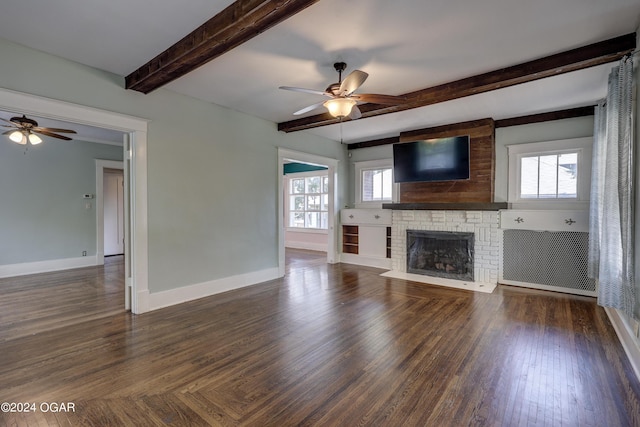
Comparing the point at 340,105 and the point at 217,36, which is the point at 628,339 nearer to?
the point at 340,105

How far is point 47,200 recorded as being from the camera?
19.2 feet

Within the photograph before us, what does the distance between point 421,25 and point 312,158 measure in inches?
150

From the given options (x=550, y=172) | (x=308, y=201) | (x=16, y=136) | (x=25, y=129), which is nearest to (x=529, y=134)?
(x=550, y=172)

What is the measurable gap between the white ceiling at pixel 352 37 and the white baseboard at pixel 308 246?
5.38 meters

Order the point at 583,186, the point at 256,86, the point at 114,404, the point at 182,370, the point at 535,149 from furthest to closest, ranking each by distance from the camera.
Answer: the point at 535,149 → the point at 583,186 → the point at 256,86 → the point at 182,370 → the point at 114,404

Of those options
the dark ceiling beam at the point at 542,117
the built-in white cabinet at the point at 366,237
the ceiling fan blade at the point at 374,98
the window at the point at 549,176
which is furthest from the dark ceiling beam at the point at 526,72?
the built-in white cabinet at the point at 366,237

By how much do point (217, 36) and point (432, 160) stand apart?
13.7 ft

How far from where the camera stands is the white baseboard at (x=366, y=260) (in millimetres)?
6293

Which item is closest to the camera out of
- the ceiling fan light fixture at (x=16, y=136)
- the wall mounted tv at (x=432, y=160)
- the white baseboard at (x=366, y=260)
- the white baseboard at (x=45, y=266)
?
the ceiling fan light fixture at (x=16, y=136)

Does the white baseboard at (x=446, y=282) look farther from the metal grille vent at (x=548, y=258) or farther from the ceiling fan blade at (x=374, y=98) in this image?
the ceiling fan blade at (x=374, y=98)

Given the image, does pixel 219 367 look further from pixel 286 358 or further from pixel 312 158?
pixel 312 158

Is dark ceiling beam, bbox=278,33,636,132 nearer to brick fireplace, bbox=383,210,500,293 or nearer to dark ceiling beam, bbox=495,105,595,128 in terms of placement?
dark ceiling beam, bbox=495,105,595,128

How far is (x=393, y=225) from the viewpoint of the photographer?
6016 millimetres

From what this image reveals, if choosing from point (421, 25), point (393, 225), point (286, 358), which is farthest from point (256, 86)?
point (393, 225)
